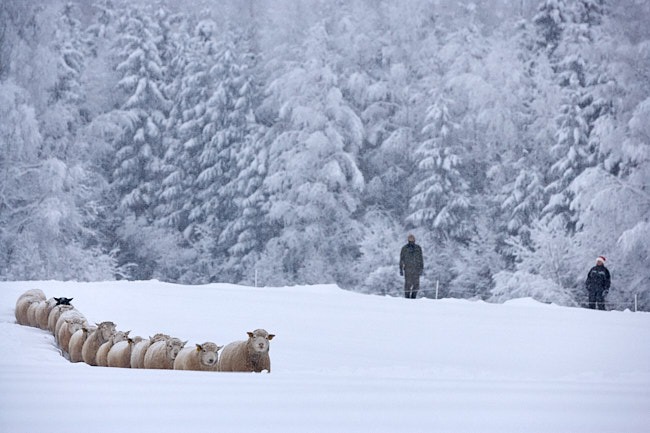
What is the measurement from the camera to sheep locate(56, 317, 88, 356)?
8.88 meters

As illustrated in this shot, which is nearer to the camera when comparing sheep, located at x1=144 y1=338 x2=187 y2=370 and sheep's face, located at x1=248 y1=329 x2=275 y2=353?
sheep's face, located at x1=248 y1=329 x2=275 y2=353

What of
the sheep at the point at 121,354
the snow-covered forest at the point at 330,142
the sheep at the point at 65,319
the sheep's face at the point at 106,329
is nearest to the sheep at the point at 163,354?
the sheep at the point at 121,354

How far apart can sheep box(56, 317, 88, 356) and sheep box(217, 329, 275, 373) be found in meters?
2.68

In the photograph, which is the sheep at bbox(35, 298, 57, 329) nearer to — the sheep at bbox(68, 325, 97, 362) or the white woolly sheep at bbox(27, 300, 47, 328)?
the white woolly sheep at bbox(27, 300, 47, 328)

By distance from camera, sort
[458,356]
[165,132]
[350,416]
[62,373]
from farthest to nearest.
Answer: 1. [165,132]
2. [458,356]
3. [62,373]
4. [350,416]

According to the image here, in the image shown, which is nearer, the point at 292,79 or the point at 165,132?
the point at 292,79

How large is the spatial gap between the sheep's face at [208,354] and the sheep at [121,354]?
3.51ft

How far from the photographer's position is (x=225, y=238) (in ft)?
114

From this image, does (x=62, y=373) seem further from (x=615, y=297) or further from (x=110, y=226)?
(x=110, y=226)

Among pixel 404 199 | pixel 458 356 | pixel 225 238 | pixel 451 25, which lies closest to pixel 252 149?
pixel 225 238

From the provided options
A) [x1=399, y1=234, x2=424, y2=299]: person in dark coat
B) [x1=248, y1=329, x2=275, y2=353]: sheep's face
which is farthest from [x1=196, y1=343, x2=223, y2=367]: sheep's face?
[x1=399, y1=234, x2=424, y2=299]: person in dark coat

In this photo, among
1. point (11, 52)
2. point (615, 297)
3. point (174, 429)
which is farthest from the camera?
point (11, 52)

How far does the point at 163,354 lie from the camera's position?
22.9ft

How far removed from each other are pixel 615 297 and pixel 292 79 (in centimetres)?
1487
